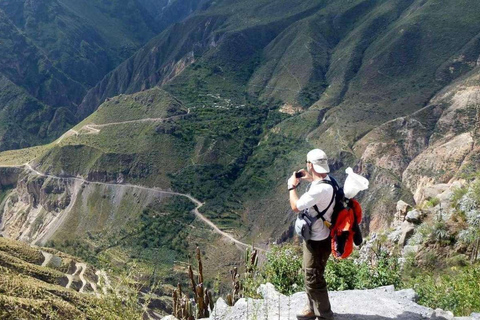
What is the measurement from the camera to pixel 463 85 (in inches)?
2694

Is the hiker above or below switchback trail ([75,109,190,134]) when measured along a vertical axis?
below

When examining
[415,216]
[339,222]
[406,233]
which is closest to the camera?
[339,222]

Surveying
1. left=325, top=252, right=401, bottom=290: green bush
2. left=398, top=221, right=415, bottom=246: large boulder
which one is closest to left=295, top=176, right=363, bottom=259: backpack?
left=325, top=252, right=401, bottom=290: green bush

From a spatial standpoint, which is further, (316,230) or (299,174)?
(299,174)

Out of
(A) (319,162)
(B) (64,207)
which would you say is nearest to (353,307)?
(A) (319,162)

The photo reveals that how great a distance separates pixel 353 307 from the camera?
8.66m

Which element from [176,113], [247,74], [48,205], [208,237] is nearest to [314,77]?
[247,74]

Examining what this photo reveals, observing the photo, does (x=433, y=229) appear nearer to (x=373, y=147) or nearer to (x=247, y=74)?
(x=373, y=147)

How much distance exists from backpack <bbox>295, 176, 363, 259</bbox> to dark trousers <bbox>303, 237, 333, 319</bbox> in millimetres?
249

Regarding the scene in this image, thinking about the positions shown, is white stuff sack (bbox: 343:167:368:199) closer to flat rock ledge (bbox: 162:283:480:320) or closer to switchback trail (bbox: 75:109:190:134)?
flat rock ledge (bbox: 162:283:480:320)

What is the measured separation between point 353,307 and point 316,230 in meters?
2.55

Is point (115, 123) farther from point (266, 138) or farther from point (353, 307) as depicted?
point (353, 307)

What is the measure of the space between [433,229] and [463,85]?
63.4 metres

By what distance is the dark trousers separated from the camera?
24.7ft
